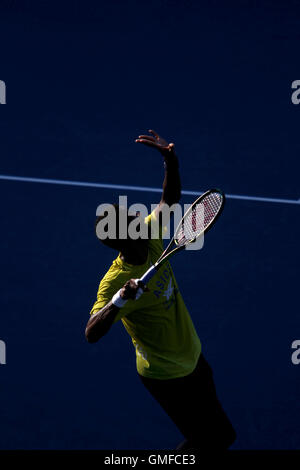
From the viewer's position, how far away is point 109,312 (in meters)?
3.14

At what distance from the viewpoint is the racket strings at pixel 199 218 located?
3634 mm

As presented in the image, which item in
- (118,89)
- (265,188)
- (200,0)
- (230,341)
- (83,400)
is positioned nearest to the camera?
(83,400)

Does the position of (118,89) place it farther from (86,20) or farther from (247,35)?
(247,35)

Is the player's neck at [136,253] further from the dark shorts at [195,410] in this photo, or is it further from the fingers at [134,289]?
the dark shorts at [195,410]

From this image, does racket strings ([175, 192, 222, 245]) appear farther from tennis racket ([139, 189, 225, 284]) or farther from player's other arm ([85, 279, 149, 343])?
player's other arm ([85, 279, 149, 343])

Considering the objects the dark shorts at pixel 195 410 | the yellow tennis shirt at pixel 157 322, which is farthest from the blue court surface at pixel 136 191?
the yellow tennis shirt at pixel 157 322

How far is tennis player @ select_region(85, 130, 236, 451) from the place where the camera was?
340 cm

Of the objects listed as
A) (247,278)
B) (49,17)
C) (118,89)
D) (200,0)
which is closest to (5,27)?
(49,17)

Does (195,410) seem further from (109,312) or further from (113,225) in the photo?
(113,225)

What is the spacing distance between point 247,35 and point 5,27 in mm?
3073

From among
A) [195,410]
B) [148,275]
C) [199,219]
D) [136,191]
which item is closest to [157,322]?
[148,275]

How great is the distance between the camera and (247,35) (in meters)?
7.20

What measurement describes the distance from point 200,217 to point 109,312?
1009mm

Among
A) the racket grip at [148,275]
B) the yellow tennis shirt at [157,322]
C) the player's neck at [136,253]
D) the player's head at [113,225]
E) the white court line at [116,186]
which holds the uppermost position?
the white court line at [116,186]
